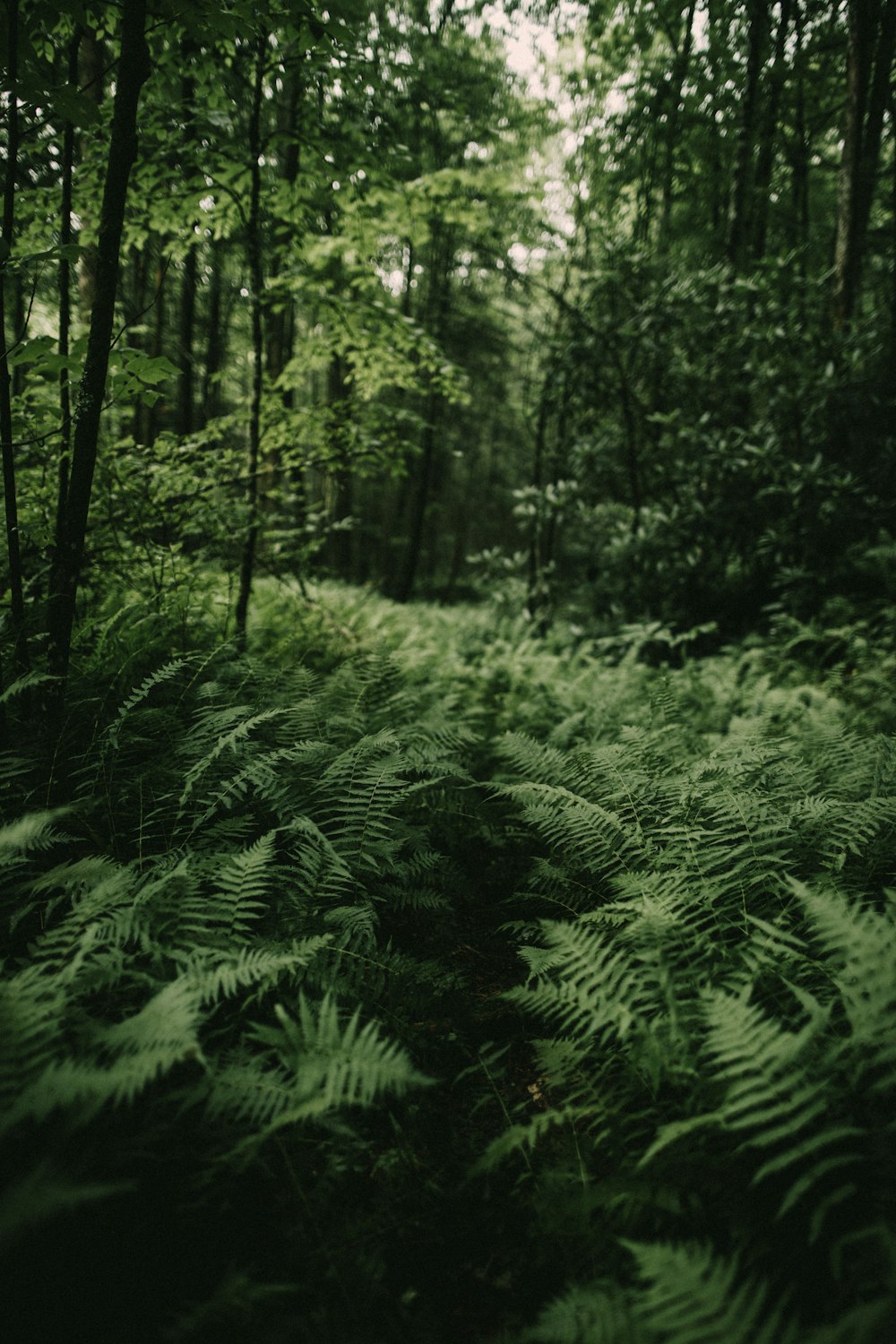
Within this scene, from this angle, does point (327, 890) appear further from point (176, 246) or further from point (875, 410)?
point (875, 410)

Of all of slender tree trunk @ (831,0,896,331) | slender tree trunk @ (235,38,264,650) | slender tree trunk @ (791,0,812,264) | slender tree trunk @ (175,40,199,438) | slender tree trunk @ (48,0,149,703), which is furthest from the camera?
slender tree trunk @ (791,0,812,264)

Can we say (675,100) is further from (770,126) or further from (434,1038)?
(434,1038)

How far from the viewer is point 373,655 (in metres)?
4.57

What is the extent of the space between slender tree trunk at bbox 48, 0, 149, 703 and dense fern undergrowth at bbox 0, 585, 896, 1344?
61 centimetres

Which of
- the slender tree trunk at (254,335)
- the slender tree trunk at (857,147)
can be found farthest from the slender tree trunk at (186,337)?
the slender tree trunk at (857,147)

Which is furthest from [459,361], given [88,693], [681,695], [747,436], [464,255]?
[88,693]

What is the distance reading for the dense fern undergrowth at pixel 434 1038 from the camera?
1438 millimetres

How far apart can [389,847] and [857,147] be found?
10.3 m

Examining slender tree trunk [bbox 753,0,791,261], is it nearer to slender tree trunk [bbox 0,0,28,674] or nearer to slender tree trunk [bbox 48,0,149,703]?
slender tree trunk [bbox 48,0,149,703]

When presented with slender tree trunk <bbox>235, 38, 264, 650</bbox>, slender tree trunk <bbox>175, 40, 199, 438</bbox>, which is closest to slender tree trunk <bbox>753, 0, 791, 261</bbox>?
slender tree trunk <bbox>235, 38, 264, 650</bbox>

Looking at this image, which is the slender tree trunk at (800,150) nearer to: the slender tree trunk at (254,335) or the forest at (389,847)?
the forest at (389,847)

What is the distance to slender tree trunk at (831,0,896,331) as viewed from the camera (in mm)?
7242

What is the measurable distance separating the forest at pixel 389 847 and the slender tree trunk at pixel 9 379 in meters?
0.03

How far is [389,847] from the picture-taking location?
2908 mm
